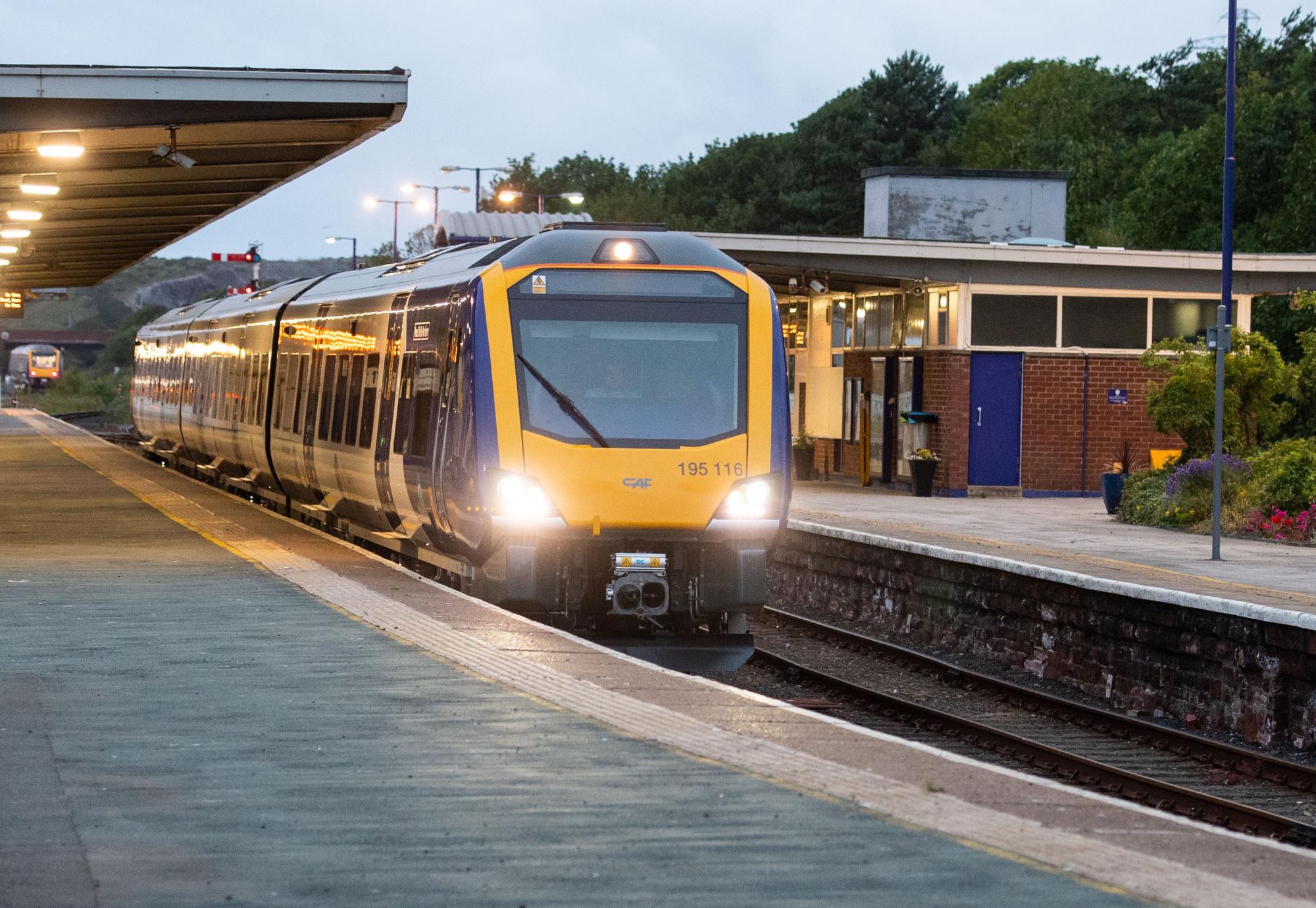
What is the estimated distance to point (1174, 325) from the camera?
2977cm

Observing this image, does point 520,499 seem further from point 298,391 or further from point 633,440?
point 298,391

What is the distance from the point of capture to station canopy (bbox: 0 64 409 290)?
50.8 ft

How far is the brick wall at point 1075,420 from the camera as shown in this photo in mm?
28922

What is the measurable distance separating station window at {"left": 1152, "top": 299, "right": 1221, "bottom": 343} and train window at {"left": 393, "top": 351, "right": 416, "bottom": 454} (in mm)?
17241

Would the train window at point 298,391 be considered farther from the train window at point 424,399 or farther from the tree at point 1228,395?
the tree at point 1228,395

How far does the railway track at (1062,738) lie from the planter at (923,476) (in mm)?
12001

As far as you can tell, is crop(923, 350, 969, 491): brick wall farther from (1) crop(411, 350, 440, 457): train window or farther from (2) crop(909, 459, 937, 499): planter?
(1) crop(411, 350, 440, 457): train window

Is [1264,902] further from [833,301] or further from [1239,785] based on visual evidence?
[833,301]

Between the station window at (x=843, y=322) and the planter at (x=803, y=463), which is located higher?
the station window at (x=843, y=322)

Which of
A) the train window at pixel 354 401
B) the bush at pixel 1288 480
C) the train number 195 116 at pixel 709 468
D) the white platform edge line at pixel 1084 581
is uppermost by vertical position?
the train window at pixel 354 401

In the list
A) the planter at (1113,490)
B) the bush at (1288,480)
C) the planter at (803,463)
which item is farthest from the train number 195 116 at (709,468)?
the planter at (803,463)

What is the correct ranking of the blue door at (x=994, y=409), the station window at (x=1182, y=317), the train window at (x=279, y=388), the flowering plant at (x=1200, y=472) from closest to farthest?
1. the train window at (x=279, y=388)
2. the flowering plant at (x=1200, y=472)
3. the blue door at (x=994, y=409)
4. the station window at (x=1182, y=317)

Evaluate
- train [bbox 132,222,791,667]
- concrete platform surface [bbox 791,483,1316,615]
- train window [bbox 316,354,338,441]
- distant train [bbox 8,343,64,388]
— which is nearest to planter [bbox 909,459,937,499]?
concrete platform surface [bbox 791,483,1316,615]

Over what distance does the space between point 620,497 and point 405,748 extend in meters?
5.01
